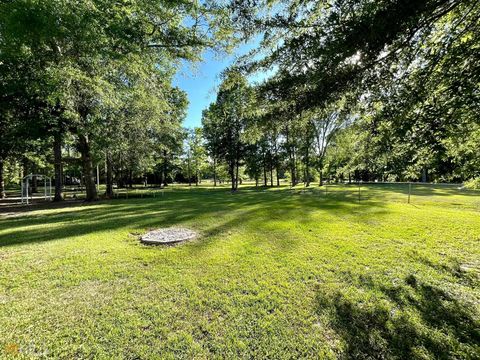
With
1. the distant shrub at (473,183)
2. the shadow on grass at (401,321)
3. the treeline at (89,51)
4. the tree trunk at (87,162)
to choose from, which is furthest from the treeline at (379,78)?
the tree trunk at (87,162)

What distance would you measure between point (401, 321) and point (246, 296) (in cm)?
186

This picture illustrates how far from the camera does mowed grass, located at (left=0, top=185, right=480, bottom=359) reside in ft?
7.03

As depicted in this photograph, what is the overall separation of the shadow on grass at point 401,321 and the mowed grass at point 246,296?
1 centimetres

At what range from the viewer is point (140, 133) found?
48.0ft

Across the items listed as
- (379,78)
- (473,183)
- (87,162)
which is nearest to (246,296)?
(473,183)

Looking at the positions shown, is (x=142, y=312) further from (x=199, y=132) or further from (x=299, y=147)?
(x=199, y=132)

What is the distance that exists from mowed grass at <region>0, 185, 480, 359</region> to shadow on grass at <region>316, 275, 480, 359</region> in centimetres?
1

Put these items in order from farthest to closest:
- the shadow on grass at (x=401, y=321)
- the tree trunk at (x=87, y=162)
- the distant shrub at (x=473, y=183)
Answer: the tree trunk at (x=87, y=162) → the distant shrub at (x=473, y=183) → the shadow on grass at (x=401, y=321)

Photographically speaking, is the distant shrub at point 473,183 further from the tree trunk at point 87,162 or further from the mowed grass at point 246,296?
the tree trunk at point 87,162

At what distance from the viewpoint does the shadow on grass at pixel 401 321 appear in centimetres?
210

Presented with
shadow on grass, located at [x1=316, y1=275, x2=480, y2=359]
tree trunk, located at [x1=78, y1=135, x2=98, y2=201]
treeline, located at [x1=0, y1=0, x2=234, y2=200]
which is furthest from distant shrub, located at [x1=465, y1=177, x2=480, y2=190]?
tree trunk, located at [x1=78, y1=135, x2=98, y2=201]

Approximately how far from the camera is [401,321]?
248 cm

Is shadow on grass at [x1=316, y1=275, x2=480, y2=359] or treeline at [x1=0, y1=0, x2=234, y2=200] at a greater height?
treeline at [x1=0, y1=0, x2=234, y2=200]

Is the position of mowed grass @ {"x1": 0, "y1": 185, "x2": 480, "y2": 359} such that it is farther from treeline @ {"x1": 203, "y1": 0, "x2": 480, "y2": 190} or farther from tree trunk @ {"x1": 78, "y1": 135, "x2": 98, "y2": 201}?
tree trunk @ {"x1": 78, "y1": 135, "x2": 98, "y2": 201}
